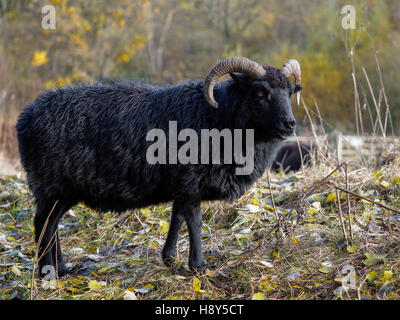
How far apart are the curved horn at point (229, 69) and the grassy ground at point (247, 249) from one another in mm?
1291

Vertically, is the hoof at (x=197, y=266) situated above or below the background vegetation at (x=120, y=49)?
below

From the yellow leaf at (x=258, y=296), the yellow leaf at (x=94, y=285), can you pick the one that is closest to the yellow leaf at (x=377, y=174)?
the yellow leaf at (x=258, y=296)

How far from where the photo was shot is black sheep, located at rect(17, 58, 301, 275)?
4.72m

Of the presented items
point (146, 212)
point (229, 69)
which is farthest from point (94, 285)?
point (229, 69)

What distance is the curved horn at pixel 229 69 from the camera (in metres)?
4.67

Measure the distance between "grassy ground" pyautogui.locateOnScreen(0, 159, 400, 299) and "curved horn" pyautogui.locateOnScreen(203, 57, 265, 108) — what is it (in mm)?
1291

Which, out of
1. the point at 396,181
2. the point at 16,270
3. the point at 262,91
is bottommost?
the point at 16,270

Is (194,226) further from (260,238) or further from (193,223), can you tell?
(260,238)

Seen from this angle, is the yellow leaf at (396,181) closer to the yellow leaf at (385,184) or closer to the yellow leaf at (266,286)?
the yellow leaf at (385,184)

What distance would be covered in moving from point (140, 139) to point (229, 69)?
1202 millimetres

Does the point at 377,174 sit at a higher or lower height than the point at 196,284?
higher

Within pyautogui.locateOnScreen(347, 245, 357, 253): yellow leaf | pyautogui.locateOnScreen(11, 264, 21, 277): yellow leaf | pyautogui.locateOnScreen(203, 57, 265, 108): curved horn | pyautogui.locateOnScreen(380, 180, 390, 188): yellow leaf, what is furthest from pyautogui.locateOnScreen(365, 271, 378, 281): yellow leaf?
pyautogui.locateOnScreen(11, 264, 21, 277): yellow leaf

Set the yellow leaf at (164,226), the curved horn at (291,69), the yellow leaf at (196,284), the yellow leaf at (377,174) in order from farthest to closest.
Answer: the yellow leaf at (377,174) < the yellow leaf at (164,226) < the curved horn at (291,69) < the yellow leaf at (196,284)

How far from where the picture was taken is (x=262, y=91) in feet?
15.4
